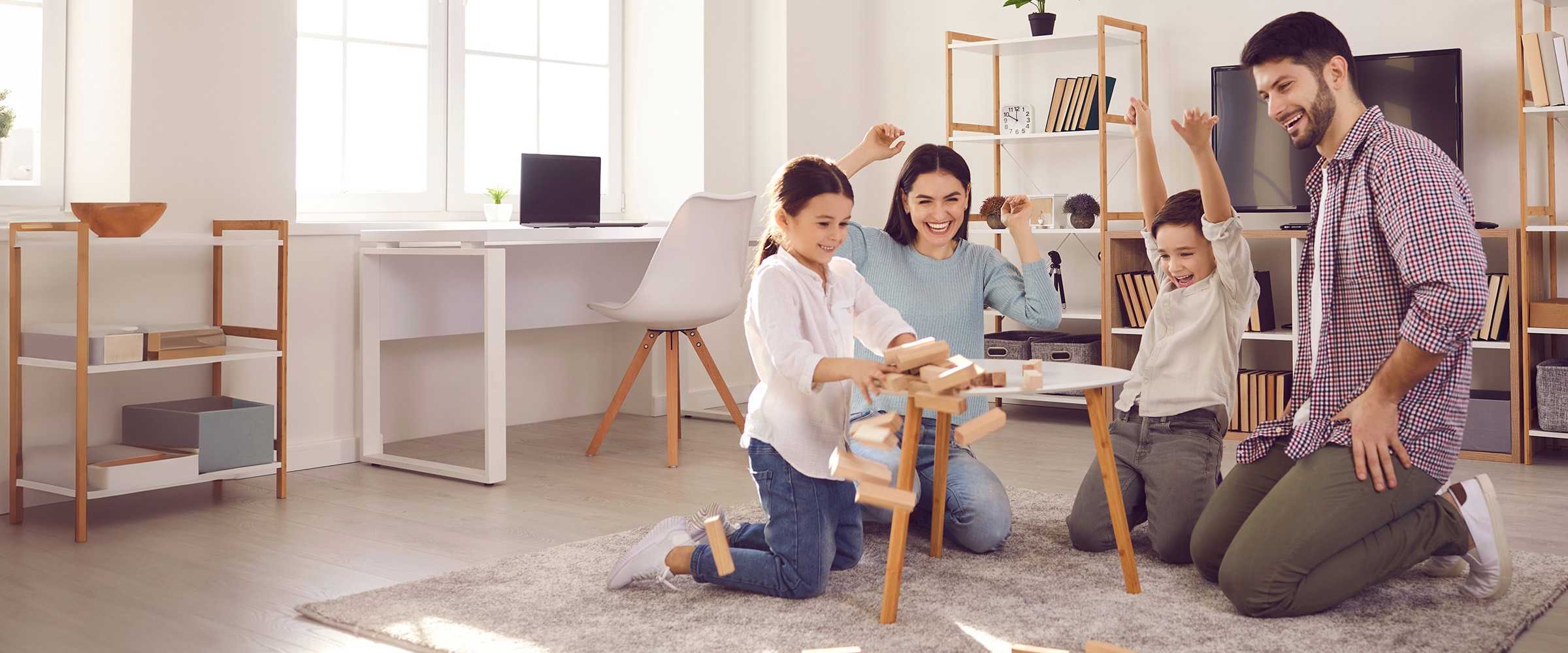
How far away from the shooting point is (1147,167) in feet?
8.02

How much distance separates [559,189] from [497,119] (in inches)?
20.3

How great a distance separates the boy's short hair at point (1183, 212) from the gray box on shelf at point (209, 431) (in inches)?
82.6

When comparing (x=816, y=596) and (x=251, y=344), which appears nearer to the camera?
(x=816, y=596)

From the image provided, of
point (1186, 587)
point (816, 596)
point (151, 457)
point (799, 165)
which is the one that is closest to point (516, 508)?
point (151, 457)

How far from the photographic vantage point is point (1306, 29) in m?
1.98

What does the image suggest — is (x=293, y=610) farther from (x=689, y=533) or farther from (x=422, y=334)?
(x=422, y=334)

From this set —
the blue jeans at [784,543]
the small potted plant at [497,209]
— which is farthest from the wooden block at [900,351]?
the small potted plant at [497,209]

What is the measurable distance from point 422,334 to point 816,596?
1948 mm

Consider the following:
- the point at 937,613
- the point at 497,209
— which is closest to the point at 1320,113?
the point at 937,613

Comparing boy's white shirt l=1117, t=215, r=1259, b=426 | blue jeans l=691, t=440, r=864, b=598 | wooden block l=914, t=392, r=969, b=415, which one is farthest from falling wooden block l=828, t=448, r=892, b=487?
boy's white shirt l=1117, t=215, r=1259, b=426

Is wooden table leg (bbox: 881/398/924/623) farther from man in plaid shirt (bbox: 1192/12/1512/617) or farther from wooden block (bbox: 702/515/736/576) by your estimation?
man in plaid shirt (bbox: 1192/12/1512/617)

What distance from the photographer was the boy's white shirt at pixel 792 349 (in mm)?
2076

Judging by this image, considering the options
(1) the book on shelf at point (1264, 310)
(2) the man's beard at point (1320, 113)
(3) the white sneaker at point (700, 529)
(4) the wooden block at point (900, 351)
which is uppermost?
(2) the man's beard at point (1320, 113)

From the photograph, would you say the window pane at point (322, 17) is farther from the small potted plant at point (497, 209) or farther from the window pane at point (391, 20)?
the small potted plant at point (497, 209)
